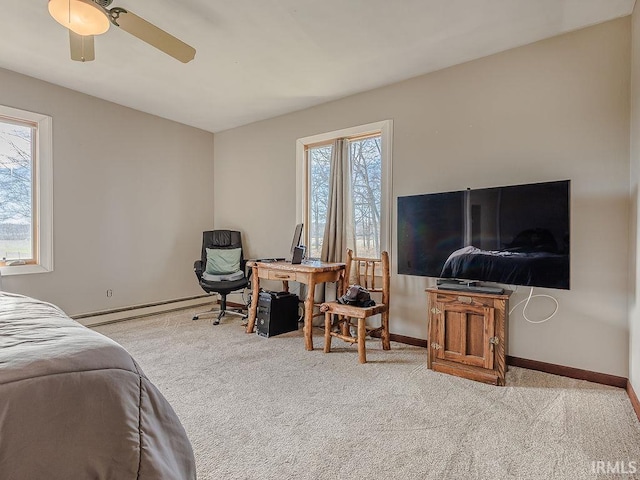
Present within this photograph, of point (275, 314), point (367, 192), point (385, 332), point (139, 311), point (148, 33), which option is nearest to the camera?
point (148, 33)

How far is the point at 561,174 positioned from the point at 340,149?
211 cm

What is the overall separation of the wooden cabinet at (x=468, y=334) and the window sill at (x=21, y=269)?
388 cm

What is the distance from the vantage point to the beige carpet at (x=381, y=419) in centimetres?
158

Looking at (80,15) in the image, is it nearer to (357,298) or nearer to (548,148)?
(357,298)

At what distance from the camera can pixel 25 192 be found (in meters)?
3.48

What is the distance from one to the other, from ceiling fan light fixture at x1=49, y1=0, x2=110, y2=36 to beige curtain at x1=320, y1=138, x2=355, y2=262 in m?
2.39

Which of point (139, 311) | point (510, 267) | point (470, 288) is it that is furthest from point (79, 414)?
point (139, 311)

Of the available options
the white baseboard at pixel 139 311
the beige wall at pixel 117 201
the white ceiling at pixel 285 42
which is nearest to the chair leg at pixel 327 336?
the white ceiling at pixel 285 42

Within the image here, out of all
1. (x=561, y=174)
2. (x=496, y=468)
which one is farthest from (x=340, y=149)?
(x=496, y=468)

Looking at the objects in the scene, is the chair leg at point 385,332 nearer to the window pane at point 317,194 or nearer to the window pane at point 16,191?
the window pane at point 317,194

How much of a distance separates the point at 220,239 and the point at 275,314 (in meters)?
1.67

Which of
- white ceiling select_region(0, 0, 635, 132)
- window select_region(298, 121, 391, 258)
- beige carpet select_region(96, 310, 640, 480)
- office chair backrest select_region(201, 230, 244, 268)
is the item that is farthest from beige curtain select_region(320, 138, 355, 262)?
office chair backrest select_region(201, 230, 244, 268)

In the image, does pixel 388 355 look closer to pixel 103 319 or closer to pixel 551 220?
pixel 551 220

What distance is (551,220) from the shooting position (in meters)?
2.34
